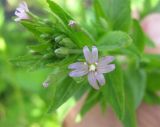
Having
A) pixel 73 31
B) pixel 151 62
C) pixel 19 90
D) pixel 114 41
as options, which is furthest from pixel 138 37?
pixel 19 90

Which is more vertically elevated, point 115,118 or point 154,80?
point 154,80

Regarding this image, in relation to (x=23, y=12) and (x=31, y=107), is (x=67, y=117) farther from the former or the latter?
(x=23, y=12)

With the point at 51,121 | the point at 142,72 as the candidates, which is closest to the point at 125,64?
the point at 142,72

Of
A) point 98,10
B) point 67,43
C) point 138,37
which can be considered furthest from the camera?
point 138,37

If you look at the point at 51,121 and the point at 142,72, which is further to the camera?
the point at 51,121

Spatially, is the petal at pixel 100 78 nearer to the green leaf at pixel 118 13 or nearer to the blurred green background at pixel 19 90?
the green leaf at pixel 118 13

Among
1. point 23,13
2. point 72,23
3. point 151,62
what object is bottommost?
point 151,62

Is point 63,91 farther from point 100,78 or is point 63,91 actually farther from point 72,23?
point 72,23
